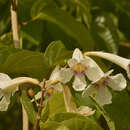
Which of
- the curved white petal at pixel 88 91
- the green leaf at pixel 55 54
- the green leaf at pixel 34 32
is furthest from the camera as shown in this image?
the green leaf at pixel 34 32

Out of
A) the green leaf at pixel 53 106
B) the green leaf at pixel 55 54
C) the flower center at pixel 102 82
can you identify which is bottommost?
the green leaf at pixel 53 106

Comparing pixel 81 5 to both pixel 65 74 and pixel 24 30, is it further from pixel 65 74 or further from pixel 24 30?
pixel 65 74

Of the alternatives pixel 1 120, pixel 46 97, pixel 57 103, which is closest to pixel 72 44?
pixel 46 97

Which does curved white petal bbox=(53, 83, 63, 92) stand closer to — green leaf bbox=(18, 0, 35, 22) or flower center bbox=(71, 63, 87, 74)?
flower center bbox=(71, 63, 87, 74)

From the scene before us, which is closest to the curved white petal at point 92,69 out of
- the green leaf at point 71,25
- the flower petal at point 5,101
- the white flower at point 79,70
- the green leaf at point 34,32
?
the white flower at point 79,70

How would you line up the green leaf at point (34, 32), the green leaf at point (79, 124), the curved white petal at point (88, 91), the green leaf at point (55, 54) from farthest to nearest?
the green leaf at point (34, 32) → the green leaf at point (55, 54) → the curved white petal at point (88, 91) → the green leaf at point (79, 124)

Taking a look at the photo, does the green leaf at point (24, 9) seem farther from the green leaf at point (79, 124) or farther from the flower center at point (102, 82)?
the green leaf at point (79, 124)
